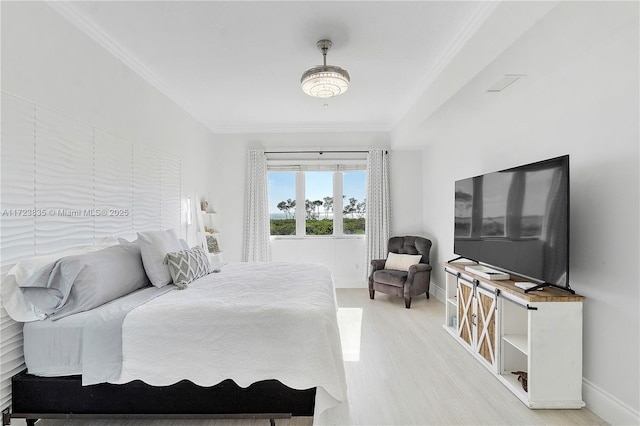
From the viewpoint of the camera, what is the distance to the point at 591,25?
1877 mm

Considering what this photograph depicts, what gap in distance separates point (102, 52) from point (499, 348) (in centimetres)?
402

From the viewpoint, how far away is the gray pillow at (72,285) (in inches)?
77.8

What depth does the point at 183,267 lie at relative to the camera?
2.72m

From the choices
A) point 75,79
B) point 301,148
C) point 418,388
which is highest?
point 301,148

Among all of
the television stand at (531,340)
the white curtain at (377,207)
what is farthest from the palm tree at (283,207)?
the television stand at (531,340)

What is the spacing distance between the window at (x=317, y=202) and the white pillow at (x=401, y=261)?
94 centimetres

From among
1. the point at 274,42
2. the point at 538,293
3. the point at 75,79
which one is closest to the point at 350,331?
the point at 538,293

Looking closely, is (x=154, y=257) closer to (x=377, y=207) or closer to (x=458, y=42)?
(x=458, y=42)

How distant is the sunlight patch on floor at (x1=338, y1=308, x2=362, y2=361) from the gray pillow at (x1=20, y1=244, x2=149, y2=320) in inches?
78.5

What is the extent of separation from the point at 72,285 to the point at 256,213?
3623mm

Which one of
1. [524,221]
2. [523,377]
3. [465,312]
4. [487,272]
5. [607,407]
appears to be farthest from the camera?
[465,312]

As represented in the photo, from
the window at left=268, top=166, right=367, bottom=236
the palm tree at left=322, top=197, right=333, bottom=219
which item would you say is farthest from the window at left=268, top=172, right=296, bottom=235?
the palm tree at left=322, top=197, right=333, bottom=219

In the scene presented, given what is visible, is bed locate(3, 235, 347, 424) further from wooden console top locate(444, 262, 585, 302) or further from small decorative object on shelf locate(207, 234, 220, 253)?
small decorative object on shelf locate(207, 234, 220, 253)

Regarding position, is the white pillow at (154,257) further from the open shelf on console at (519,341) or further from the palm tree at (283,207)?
the palm tree at (283,207)
